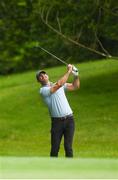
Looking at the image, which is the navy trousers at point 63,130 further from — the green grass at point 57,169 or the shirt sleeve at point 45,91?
the green grass at point 57,169

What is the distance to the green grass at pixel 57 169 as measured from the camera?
28.7ft

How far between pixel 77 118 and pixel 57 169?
16143 mm

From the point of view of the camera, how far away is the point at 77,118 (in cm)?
2536

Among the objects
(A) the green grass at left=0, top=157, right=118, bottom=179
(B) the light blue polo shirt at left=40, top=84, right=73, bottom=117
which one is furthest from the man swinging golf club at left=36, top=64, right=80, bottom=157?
(A) the green grass at left=0, top=157, right=118, bottom=179

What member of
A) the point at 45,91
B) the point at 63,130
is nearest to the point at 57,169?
the point at 45,91

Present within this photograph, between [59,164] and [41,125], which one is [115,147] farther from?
[59,164]

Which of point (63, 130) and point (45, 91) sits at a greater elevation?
point (45, 91)

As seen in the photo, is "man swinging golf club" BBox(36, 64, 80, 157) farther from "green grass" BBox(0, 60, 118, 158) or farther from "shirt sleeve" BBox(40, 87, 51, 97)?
"green grass" BBox(0, 60, 118, 158)

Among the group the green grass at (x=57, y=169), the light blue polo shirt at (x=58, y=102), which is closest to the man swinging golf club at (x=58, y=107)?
the light blue polo shirt at (x=58, y=102)

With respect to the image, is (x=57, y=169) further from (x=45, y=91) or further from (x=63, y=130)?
(x=63, y=130)

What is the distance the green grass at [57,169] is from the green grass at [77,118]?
Answer: 7952 millimetres

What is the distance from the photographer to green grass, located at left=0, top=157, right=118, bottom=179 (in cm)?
874

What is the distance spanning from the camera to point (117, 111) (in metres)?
25.7

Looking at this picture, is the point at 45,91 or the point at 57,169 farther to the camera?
the point at 45,91
